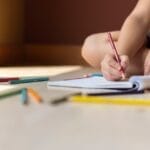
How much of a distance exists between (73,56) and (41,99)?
5.12 ft

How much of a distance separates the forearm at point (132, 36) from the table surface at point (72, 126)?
31 cm

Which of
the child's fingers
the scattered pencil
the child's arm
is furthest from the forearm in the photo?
the scattered pencil

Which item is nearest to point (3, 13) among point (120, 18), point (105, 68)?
point (120, 18)

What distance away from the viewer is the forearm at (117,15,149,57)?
1.09 meters

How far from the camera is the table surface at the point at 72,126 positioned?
54 cm

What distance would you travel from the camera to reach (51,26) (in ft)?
7.89

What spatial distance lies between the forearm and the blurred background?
43.0 inches

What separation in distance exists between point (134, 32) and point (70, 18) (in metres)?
1.27

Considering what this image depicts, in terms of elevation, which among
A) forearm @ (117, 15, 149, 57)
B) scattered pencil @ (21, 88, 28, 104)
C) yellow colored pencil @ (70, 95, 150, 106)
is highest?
forearm @ (117, 15, 149, 57)

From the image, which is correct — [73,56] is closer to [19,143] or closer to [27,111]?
[27,111]

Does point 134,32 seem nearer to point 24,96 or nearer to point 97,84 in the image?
point 97,84

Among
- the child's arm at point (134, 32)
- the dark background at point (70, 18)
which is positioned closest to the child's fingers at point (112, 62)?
the child's arm at point (134, 32)

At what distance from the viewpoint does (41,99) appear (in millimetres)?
828

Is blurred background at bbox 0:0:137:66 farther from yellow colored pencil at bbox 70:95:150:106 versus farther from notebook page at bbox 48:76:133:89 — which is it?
yellow colored pencil at bbox 70:95:150:106
